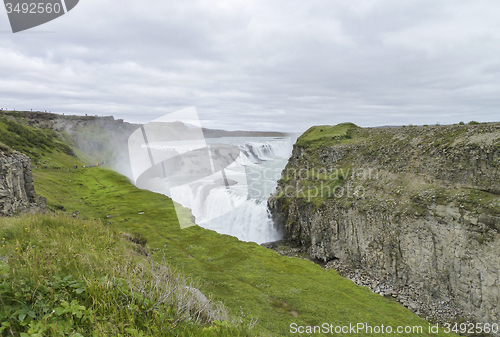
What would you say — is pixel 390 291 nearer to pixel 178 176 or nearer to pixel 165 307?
pixel 165 307

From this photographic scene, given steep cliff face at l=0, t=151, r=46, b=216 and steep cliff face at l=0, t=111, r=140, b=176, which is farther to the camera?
steep cliff face at l=0, t=111, r=140, b=176

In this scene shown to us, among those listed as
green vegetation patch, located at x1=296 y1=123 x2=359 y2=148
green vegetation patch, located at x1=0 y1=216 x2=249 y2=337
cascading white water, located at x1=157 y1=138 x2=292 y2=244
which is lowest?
cascading white water, located at x1=157 y1=138 x2=292 y2=244

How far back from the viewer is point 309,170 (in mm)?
39344

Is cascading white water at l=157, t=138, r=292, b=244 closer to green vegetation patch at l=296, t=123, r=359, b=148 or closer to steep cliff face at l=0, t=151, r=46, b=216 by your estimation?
green vegetation patch at l=296, t=123, r=359, b=148

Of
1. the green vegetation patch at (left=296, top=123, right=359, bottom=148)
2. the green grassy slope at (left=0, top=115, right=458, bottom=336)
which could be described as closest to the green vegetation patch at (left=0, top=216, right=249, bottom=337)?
the green grassy slope at (left=0, top=115, right=458, bottom=336)

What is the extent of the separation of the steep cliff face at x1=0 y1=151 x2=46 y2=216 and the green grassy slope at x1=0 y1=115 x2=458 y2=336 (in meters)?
6.56

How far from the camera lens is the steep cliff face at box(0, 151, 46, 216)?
1753 centimetres

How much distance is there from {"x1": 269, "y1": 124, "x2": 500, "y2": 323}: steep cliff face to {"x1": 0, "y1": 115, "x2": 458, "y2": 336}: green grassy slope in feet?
19.0

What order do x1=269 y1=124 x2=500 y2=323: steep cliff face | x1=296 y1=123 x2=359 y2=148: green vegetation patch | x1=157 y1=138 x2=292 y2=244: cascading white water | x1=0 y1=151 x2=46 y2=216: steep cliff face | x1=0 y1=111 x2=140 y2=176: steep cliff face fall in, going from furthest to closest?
x1=0 y1=111 x2=140 y2=176: steep cliff face → x1=296 y1=123 x2=359 y2=148: green vegetation patch → x1=157 y1=138 x2=292 y2=244: cascading white water → x1=269 y1=124 x2=500 y2=323: steep cliff face → x1=0 y1=151 x2=46 y2=216: steep cliff face

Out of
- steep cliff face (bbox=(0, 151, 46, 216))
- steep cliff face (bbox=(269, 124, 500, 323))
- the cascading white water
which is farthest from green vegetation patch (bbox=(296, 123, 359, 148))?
steep cliff face (bbox=(0, 151, 46, 216))

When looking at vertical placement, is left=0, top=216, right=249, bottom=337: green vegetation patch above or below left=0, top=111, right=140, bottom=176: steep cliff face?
below

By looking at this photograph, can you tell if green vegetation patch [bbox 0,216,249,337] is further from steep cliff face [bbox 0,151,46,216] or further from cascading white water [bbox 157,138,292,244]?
cascading white water [bbox 157,138,292,244]

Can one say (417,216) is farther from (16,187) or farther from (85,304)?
(16,187)

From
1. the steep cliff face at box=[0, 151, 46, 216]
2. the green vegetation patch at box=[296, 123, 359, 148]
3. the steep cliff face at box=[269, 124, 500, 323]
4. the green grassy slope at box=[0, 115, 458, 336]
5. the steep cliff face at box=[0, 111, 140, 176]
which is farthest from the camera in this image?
the steep cliff face at box=[0, 111, 140, 176]
